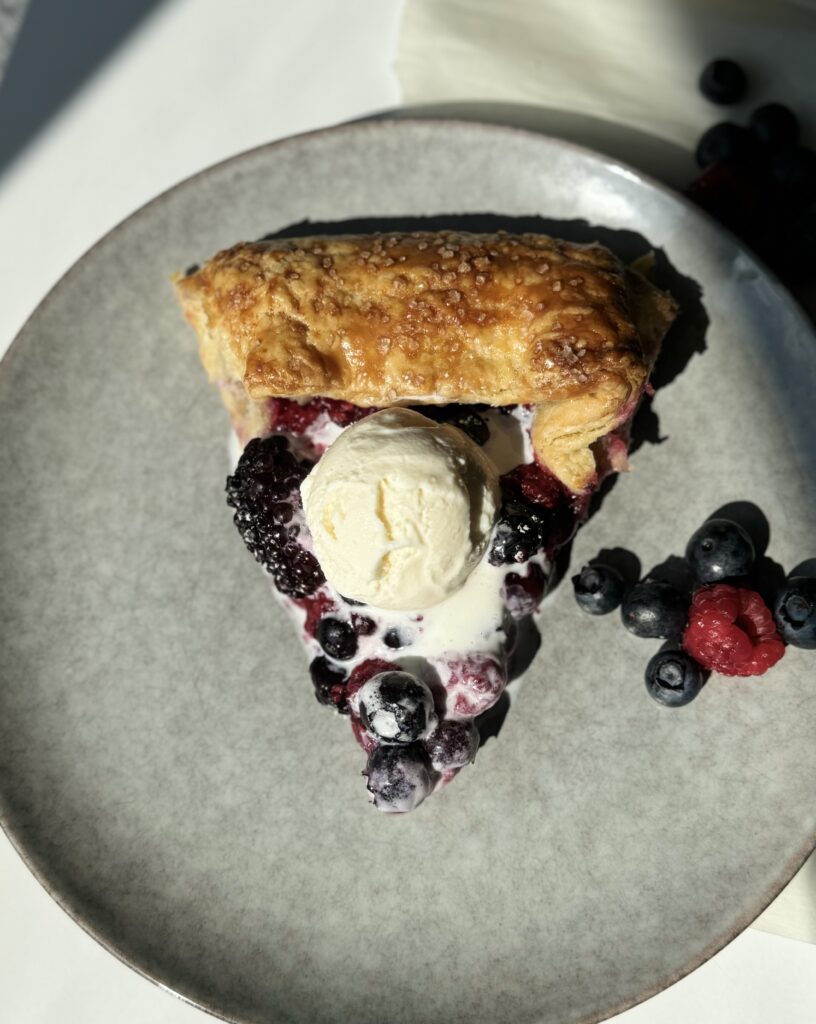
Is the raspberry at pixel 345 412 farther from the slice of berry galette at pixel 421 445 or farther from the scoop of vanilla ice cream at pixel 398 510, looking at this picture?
the scoop of vanilla ice cream at pixel 398 510

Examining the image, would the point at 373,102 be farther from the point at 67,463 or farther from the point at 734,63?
the point at 67,463

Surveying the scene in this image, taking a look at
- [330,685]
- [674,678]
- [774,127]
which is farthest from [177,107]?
[674,678]

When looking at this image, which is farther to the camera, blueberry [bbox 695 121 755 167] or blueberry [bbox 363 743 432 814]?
blueberry [bbox 695 121 755 167]

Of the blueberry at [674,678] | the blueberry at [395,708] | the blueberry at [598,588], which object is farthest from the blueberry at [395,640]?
the blueberry at [674,678]

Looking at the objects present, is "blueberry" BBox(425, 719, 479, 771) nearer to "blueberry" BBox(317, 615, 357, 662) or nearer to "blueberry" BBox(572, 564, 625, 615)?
"blueberry" BBox(317, 615, 357, 662)

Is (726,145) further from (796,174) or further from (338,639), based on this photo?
(338,639)

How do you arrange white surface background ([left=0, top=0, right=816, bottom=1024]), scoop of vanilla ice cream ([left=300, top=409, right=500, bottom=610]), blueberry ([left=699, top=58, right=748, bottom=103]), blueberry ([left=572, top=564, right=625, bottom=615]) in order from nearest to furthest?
scoop of vanilla ice cream ([left=300, top=409, right=500, bottom=610]) < blueberry ([left=572, top=564, right=625, bottom=615]) < blueberry ([left=699, top=58, right=748, bottom=103]) < white surface background ([left=0, top=0, right=816, bottom=1024])

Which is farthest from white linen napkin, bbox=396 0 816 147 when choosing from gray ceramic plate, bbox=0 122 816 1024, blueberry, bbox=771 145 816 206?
gray ceramic plate, bbox=0 122 816 1024
